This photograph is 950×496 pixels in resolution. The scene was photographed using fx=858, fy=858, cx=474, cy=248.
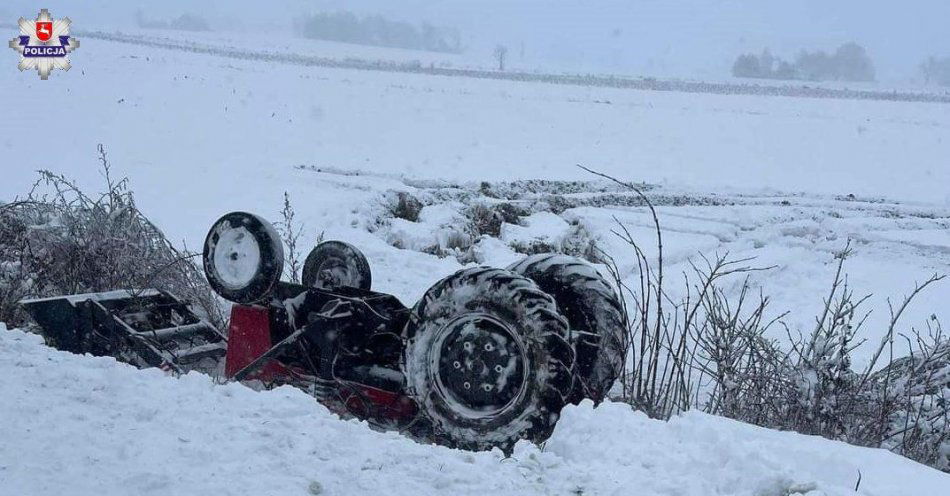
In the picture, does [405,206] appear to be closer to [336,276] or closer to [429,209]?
[429,209]

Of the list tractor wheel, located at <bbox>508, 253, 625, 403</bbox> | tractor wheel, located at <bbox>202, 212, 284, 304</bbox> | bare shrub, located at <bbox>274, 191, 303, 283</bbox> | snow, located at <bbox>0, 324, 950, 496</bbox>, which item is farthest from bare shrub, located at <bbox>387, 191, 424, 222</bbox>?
snow, located at <bbox>0, 324, 950, 496</bbox>

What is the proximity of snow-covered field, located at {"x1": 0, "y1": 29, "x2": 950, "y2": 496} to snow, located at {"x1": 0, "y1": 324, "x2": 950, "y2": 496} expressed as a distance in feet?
0.04

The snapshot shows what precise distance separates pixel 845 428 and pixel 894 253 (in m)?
9.15

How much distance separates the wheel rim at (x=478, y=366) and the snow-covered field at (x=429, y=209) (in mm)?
396

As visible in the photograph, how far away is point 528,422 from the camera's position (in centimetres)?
381

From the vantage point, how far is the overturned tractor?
3848 millimetres

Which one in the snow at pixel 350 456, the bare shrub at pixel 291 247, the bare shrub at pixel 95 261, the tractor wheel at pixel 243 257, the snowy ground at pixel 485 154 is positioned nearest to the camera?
the snow at pixel 350 456

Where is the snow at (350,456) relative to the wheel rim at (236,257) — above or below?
below

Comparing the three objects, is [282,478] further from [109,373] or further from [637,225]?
[637,225]

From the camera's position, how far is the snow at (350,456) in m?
3.02

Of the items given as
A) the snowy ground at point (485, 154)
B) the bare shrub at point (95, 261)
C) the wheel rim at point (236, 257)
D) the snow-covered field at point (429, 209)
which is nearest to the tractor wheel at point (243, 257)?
the wheel rim at point (236, 257)

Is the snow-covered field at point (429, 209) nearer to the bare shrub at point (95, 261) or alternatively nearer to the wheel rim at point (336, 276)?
the wheel rim at point (336, 276)

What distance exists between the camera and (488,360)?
155 inches

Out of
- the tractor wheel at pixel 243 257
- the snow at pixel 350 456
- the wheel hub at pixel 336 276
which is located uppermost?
the tractor wheel at pixel 243 257
